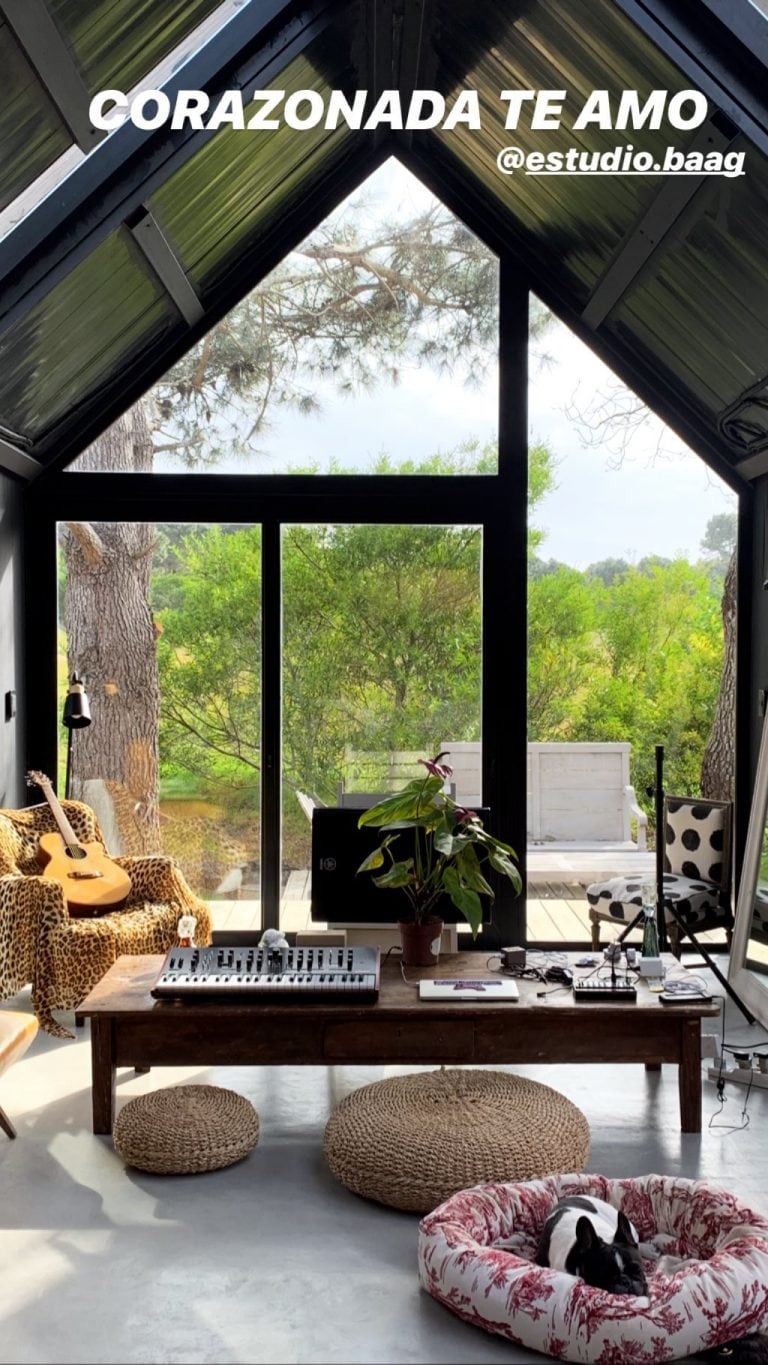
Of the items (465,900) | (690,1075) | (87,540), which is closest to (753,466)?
(465,900)

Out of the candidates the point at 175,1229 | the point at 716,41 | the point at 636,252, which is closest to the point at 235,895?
the point at 175,1229

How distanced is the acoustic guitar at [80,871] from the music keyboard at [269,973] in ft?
3.91

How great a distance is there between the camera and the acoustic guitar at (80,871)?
5.32 m

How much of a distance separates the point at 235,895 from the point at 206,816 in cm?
44

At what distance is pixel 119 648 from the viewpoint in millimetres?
6359

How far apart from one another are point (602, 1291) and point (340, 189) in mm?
5324

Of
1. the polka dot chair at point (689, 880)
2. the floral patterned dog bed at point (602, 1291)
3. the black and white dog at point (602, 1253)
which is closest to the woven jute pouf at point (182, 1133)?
the floral patterned dog bed at point (602, 1291)

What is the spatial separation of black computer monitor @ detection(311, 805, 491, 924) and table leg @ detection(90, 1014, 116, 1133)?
0.85 meters

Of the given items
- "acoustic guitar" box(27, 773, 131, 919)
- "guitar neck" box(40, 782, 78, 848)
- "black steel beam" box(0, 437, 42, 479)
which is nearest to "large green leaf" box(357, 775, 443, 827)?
"acoustic guitar" box(27, 773, 131, 919)

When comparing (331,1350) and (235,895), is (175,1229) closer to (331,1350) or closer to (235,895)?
(331,1350)

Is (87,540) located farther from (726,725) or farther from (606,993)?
(606,993)

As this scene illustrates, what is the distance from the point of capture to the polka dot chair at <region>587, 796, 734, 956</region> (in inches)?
224

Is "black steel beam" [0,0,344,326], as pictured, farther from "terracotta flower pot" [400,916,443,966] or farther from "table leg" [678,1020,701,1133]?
"table leg" [678,1020,701,1133]

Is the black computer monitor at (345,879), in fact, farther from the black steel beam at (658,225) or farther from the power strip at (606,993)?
the black steel beam at (658,225)
